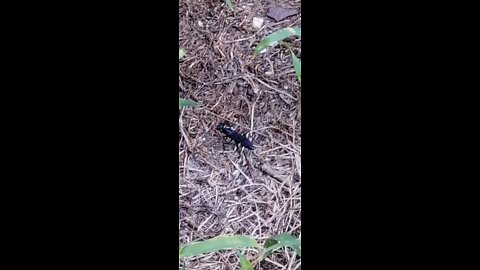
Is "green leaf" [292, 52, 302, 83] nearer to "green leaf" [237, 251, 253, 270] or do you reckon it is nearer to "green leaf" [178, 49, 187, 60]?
"green leaf" [178, 49, 187, 60]

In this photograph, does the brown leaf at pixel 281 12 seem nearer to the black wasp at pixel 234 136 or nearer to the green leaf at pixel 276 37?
the green leaf at pixel 276 37

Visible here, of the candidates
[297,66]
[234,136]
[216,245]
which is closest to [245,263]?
[216,245]

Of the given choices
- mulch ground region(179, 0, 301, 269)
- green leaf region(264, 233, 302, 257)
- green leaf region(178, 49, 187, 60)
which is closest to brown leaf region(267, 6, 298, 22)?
mulch ground region(179, 0, 301, 269)

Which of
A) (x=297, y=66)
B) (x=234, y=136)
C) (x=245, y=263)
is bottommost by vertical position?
(x=245, y=263)

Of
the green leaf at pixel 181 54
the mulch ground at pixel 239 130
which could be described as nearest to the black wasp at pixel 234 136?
the mulch ground at pixel 239 130

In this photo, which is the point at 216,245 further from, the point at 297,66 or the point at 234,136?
the point at 297,66

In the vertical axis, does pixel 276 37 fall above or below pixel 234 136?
above

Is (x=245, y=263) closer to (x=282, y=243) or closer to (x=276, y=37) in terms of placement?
(x=282, y=243)

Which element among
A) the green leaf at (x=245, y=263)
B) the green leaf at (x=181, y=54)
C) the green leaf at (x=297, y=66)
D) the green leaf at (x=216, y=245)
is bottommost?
the green leaf at (x=245, y=263)
